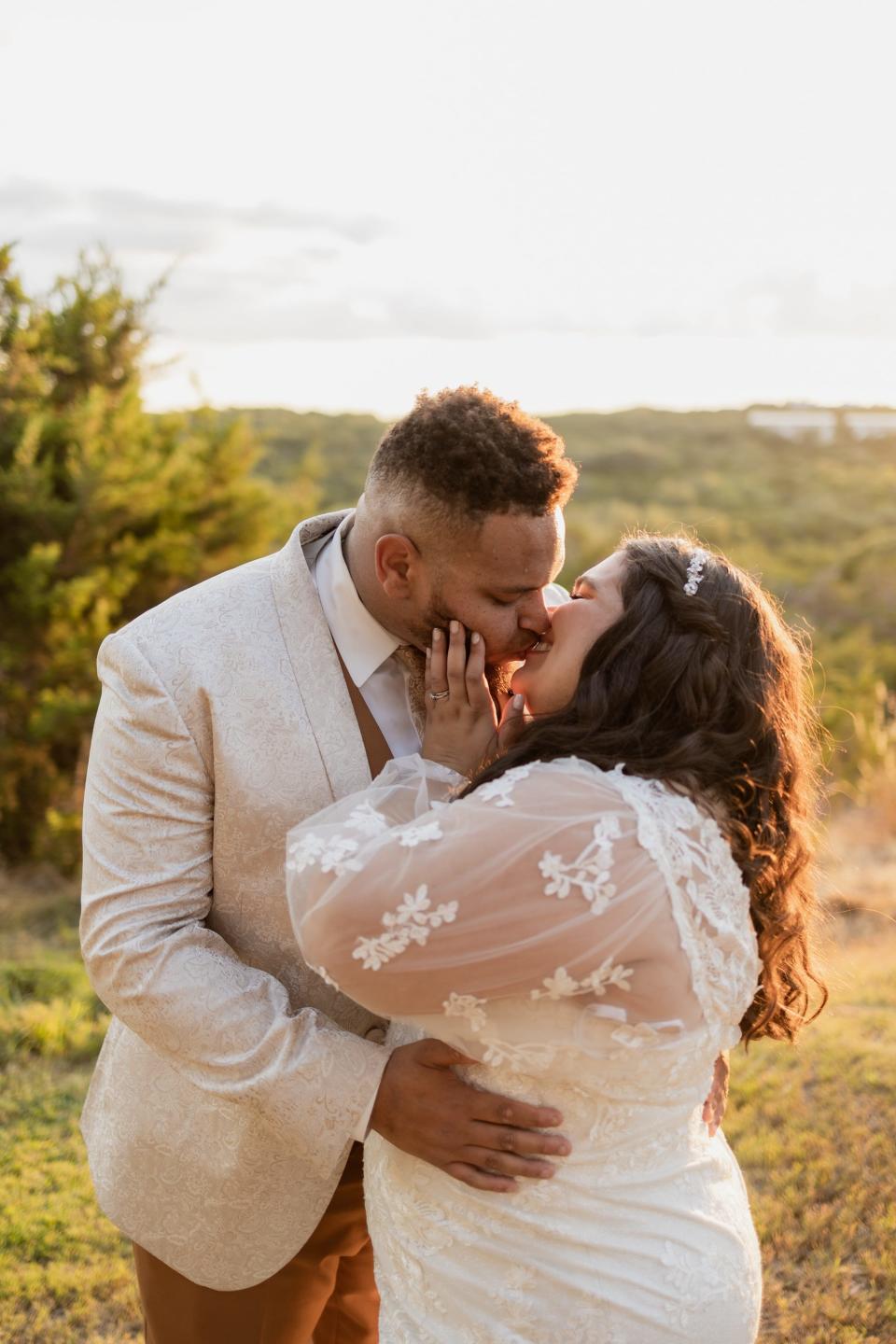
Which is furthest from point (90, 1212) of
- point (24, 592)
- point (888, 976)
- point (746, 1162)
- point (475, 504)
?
point (24, 592)

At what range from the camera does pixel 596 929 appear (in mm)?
1906

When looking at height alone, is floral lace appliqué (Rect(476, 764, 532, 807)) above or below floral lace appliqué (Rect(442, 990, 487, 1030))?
above

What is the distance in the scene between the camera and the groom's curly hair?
2.40 m

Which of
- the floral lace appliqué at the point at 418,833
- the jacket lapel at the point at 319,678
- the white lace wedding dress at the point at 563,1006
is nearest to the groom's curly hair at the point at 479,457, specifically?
the jacket lapel at the point at 319,678

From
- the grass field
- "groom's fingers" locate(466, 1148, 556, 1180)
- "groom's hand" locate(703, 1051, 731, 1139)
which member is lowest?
the grass field

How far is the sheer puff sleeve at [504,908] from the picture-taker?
1896mm

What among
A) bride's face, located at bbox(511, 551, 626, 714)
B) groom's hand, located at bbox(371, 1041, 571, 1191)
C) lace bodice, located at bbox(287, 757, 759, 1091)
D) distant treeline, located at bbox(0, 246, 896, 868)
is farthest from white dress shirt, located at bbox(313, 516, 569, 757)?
distant treeline, located at bbox(0, 246, 896, 868)

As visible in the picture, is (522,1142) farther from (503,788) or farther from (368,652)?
(368,652)

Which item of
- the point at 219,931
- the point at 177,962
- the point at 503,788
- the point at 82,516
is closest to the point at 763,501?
the point at 82,516

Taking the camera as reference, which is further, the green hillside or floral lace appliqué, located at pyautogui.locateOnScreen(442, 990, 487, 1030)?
the green hillside

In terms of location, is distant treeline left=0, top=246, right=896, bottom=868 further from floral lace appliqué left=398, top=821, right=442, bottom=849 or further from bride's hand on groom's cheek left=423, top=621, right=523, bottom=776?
floral lace appliqué left=398, top=821, right=442, bottom=849

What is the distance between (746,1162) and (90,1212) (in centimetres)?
235

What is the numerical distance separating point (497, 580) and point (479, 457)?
26 centimetres

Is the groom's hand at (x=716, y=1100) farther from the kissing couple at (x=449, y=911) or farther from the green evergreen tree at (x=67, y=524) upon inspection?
the green evergreen tree at (x=67, y=524)
